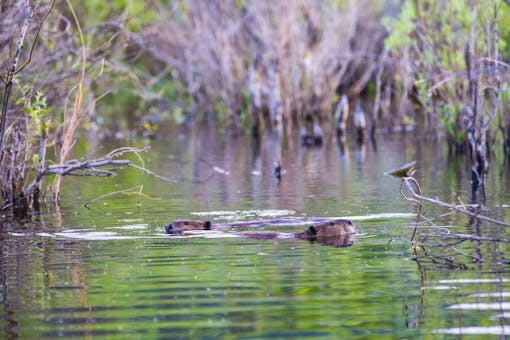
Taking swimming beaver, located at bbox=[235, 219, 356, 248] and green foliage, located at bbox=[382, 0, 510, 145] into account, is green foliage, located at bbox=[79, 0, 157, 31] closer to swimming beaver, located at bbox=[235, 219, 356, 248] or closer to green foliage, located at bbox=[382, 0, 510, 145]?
green foliage, located at bbox=[382, 0, 510, 145]

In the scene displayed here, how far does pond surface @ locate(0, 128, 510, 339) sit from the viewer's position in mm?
7066

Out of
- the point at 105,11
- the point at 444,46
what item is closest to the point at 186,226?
the point at 444,46

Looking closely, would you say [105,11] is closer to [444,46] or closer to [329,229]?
[444,46]

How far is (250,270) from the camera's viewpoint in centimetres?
902

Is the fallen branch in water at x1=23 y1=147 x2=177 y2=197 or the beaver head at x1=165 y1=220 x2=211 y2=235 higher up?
the fallen branch in water at x1=23 y1=147 x2=177 y2=197

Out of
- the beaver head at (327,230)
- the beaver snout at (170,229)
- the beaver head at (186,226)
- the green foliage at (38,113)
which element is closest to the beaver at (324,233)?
the beaver head at (327,230)

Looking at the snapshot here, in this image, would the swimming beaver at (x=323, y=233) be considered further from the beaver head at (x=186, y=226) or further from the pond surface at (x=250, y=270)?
the beaver head at (x=186, y=226)

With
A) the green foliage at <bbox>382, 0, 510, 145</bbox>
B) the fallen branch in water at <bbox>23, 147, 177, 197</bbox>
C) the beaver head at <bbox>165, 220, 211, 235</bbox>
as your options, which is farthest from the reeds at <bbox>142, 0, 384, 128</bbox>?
the beaver head at <bbox>165, 220, 211, 235</bbox>

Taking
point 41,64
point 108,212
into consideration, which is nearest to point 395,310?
point 108,212

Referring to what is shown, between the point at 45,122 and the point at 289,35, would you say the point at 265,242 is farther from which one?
the point at 289,35

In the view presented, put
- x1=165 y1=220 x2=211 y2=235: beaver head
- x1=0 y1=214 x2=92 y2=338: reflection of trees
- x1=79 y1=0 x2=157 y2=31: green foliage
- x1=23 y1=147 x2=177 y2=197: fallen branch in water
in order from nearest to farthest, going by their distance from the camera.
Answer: x1=0 y1=214 x2=92 y2=338: reflection of trees
x1=165 y1=220 x2=211 y2=235: beaver head
x1=23 y1=147 x2=177 y2=197: fallen branch in water
x1=79 y1=0 x2=157 y2=31: green foliage

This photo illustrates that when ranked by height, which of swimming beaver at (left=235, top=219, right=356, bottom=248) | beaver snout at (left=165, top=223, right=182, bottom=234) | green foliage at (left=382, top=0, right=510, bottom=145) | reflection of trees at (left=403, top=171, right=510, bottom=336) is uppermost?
green foliage at (left=382, top=0, right=510, bottom=145)

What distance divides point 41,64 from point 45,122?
206cm

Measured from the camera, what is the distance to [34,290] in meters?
8.37
